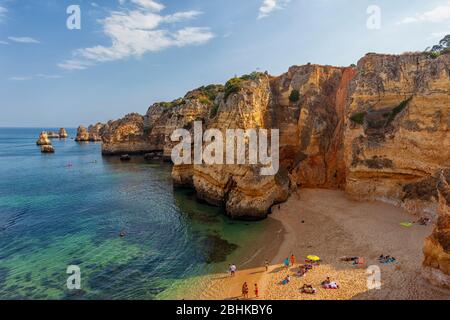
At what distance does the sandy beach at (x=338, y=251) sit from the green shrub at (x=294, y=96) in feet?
48.0

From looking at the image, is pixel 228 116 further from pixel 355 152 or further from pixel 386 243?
pixel 386 243

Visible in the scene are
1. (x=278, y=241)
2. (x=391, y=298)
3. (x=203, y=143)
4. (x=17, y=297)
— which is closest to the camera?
(x=391, y=298)

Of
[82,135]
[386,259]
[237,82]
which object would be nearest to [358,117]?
[237,82]

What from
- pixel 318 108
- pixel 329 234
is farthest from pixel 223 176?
pixel 318 108

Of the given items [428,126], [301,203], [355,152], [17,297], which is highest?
[428,126]

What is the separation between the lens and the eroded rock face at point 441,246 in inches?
631

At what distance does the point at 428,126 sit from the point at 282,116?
16.9 metres

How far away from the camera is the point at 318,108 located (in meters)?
40.4

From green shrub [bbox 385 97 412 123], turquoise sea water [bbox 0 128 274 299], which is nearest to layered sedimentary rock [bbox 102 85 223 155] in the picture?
turquoise sea water [bbox 0 128 274 299]

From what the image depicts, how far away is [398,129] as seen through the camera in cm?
3048

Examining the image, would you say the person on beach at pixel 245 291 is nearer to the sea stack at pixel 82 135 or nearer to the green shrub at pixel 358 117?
the green shrub at pixel 358 117

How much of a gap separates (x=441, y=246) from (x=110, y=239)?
23.5m

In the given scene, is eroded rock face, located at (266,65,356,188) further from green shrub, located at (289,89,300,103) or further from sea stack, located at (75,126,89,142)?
sea stack, located at (75,126,89,142)

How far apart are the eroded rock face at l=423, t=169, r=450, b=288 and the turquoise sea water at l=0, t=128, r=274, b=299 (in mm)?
12213
